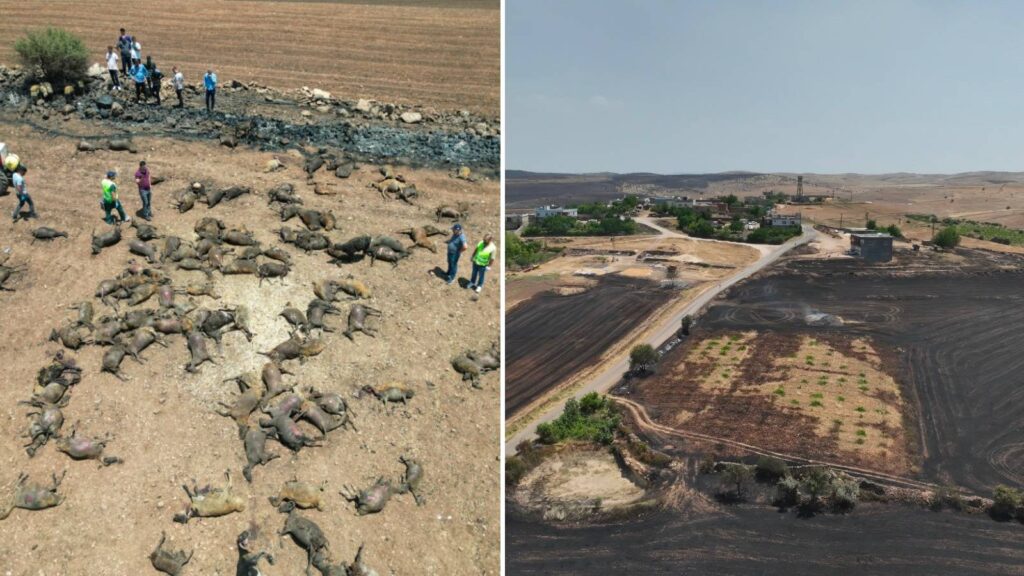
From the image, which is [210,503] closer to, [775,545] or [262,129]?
[262,129]

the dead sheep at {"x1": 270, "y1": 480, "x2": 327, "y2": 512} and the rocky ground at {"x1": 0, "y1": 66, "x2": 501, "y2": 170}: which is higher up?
the rocky ground at {"x1": 0, "y1": 66, "x2": 501, "y2": 170}

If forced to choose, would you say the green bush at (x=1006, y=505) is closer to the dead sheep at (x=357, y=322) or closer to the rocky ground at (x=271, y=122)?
the rocky ground at (x=271, y=122)

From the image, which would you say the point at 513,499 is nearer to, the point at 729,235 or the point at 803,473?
the point at 803,473

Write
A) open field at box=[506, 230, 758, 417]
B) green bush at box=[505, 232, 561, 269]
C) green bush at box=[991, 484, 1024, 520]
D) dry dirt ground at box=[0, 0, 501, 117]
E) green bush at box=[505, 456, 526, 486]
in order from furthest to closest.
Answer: green bush at box=[505, 232, 561, 269] → open field at box=[506, 230, 758, 417] → dry dirt ground at box=[0, 0, 501, 117] → green bush at box=[505, 456, 526, 486] → green bush at box=[991, 484, 1024, 520]

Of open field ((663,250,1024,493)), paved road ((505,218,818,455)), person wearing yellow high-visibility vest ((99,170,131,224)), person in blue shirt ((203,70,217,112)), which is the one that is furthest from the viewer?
paved road ((505,218,818,455))

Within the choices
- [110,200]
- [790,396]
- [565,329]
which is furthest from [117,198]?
[565,329]

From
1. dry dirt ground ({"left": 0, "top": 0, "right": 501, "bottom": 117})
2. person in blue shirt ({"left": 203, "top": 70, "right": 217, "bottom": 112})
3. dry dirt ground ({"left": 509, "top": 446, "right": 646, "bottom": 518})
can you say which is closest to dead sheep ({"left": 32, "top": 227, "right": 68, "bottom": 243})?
person in blue shirt ({"left": 203, "top": 70, "right": 217, "bottom": 112})

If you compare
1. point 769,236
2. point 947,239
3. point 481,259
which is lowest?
point 769,236

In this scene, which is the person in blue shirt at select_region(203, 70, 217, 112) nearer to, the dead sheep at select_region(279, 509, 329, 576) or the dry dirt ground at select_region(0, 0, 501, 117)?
the dry dirt ground at select_region(0, 0, 501, 117)
